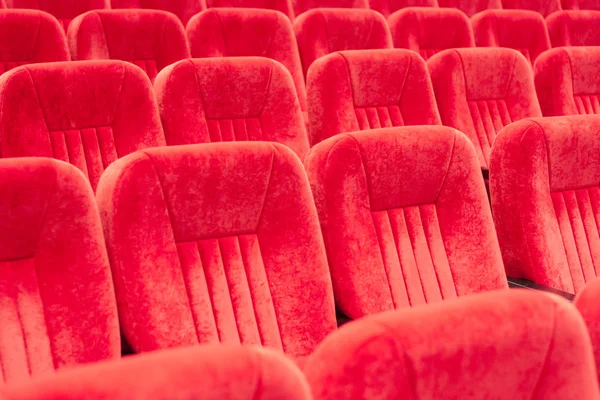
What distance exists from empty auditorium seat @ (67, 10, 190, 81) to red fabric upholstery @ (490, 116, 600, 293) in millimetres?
342

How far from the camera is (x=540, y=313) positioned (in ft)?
0.80

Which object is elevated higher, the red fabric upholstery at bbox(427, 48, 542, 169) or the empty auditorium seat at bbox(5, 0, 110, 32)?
the empty auditorium seat at bbox(5, 0, 110, 32)

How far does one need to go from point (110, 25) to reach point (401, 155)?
0.37 meters

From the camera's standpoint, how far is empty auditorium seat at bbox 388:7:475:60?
0.88 m

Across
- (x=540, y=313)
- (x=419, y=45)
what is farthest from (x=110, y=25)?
(x=540, y=313)

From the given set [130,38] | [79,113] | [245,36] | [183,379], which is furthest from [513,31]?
[183,379]

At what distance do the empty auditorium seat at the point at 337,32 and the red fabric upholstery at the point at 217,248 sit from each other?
416mm

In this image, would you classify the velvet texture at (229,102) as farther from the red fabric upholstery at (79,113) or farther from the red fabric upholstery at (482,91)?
the red fabric upholstery at (482,91)

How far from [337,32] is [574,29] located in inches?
14.2

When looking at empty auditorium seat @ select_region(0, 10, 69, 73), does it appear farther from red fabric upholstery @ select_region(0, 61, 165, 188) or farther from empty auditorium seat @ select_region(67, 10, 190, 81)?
red fabric upholstery @ select_region(0, 61, 165, 188)

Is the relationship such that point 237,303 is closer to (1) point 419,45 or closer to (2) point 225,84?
(2) point 225,84

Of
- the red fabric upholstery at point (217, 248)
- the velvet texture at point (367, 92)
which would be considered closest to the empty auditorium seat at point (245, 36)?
the velvet texture at point (367, 92)

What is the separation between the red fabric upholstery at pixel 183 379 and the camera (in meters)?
0.18

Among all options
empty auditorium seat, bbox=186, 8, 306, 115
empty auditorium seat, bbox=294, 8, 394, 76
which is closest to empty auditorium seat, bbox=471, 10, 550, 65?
empty auditorium seat, bbox=294, 8, 394, 76
